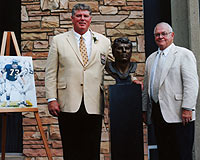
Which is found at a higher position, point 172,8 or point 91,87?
point 172,8

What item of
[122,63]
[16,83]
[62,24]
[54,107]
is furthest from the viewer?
[62,24]

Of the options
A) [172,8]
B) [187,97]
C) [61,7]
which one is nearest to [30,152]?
[61,7]

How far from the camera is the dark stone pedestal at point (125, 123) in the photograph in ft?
8.87

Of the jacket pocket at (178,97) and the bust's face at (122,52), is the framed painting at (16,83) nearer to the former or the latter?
the bust's face at (122,52)

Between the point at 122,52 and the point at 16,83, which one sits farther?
the point at 16,83

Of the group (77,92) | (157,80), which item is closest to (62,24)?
(77,92)

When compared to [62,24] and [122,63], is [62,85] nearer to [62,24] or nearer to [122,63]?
[122,63]

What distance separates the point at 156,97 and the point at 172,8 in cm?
173

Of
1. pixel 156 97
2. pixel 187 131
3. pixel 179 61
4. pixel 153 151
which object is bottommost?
pixel 153 151

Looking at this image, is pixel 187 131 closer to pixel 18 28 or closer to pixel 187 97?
pixel 187 97

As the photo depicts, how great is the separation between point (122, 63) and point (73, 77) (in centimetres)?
43

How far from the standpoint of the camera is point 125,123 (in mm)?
2725

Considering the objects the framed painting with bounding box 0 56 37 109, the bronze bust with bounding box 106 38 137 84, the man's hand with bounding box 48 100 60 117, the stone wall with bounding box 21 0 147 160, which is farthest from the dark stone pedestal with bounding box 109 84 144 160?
the stone wall with bounding box 21 0 147 160

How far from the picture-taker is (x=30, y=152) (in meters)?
3.88
